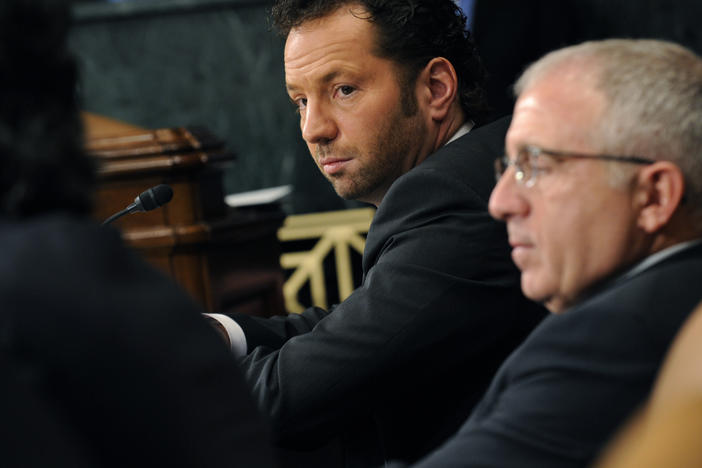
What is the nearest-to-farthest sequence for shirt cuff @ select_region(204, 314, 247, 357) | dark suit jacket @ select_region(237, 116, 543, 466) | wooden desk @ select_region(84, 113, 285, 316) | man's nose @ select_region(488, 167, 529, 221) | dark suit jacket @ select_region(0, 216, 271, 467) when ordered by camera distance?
dark suit jacket @ select_region(0, 216, 271, 467) < man's nose @ select_region(488, 167, 529, 221) < dark suit jacket @ select_region(237, 116, 543, 466) < shirt cuff @ select_region(204, 314, 247, 357) < wooden desk @ select_region(84, 113, 285, 316)

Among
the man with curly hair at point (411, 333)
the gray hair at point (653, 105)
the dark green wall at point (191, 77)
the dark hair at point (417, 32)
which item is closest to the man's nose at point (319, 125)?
the dark hair at point (417, 32)

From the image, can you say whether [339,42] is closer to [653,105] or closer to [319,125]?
[319,125]

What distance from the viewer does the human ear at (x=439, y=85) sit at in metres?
2.21

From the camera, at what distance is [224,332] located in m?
2.00

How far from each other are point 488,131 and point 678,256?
78 centimetres

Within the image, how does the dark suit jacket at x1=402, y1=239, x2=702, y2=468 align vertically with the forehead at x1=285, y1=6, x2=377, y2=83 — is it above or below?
below

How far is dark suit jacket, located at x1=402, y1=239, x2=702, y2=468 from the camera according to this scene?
1.14 metres

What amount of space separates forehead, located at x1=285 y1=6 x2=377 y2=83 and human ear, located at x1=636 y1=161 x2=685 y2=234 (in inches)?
39.5

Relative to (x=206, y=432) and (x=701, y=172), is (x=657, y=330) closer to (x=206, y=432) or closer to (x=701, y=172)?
(x=701, y=172)

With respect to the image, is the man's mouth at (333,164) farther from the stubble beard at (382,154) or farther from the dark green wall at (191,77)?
the dark green wall at (191,77)

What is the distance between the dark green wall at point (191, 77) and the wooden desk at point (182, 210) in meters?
2.37

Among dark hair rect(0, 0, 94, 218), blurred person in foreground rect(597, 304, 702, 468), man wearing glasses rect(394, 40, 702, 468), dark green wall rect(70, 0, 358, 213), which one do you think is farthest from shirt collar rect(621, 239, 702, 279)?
dark green wall rect(70, 0, 358, 213)

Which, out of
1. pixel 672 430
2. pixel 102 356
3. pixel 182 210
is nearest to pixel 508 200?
pixel 672 430

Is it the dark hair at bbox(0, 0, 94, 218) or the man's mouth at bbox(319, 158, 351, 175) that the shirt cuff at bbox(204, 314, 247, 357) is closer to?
the man's mouth at bbox(319, 158, 351, 175)
